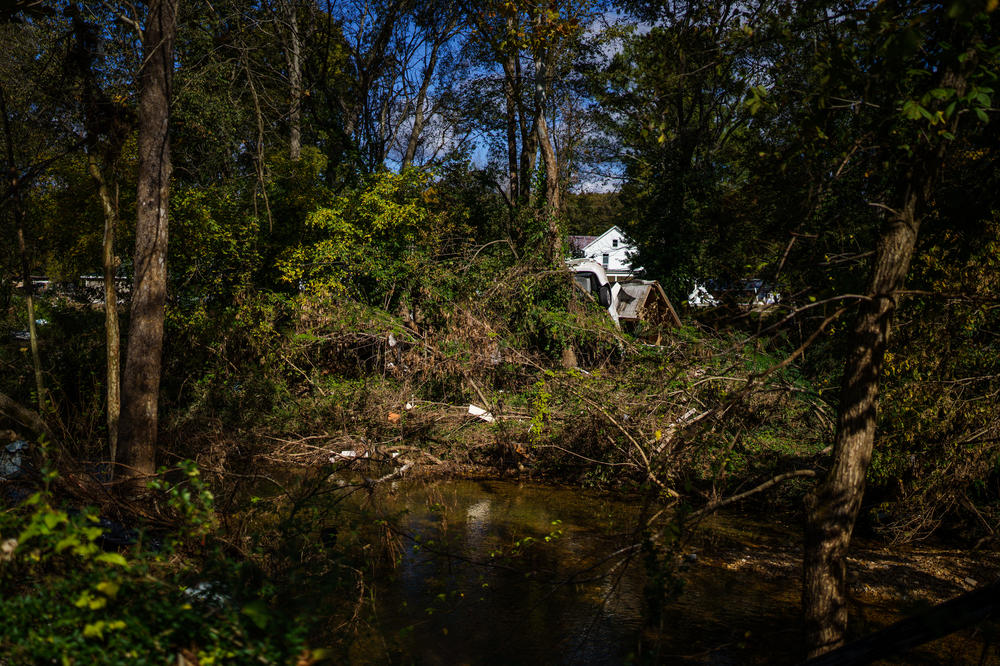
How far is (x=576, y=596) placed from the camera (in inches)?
285

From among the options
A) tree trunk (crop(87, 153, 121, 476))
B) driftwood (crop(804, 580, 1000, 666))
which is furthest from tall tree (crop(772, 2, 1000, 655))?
tree trunk (crop(87, 153, 121, 476))

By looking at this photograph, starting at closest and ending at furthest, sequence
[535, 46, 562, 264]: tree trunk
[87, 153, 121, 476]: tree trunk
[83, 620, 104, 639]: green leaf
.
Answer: [83, 620, 104, 639]: green leaf < [87, 153, 121, 476]: tree trunk < [535, 46, 562, 264]: tree trunk

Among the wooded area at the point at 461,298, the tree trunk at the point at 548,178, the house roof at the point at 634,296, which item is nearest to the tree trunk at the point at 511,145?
the wooded area at the point at 461,298

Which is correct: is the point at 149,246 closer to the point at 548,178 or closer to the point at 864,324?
the point at 864,324

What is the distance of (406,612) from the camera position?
656 centimetres

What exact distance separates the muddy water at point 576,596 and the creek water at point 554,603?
2 centimetres

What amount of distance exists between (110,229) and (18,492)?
14.5ft

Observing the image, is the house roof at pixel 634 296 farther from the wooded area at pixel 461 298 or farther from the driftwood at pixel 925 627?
the driftwood at pixel 925 627

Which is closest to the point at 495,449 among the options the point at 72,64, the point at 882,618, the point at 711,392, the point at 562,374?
the point at 562,374

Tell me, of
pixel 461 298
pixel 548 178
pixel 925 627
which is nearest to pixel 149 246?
pixel 461 298

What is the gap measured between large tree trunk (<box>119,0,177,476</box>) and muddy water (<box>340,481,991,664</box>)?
3390 mm

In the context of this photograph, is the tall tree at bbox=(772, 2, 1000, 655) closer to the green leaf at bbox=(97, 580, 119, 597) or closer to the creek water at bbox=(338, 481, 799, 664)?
the creek water at bbox=(338, 481, 799, 664)

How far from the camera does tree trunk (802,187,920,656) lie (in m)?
4.62

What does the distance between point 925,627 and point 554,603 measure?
502 cm
